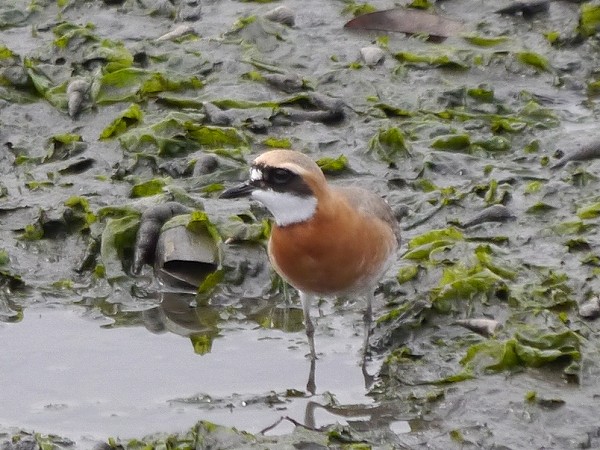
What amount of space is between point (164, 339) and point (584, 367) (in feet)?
10.1

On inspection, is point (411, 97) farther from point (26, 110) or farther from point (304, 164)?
point (304, 164)

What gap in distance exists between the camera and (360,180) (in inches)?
450

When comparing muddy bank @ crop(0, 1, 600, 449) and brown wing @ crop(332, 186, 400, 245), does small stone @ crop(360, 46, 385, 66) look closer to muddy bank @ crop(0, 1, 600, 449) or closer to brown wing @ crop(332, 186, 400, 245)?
muddy bank @ crop(0, 1, 600, 449)

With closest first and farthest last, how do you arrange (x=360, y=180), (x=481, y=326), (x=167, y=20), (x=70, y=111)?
(x=481, y=326)
(x=360, y=180)
(x=70, y=111)
(x=167, y=20)

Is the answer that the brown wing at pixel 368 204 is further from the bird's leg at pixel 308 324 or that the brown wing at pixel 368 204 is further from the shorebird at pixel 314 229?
the bird's leg at pixel 308 324

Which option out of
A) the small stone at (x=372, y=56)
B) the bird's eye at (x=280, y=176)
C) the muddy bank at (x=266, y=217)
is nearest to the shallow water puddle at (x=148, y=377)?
the muddy bank at (x=266, y=217)

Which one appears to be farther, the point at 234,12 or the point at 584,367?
the point at 234,12

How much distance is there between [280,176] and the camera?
8148 mm

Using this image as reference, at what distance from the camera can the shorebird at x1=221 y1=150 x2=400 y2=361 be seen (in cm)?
818

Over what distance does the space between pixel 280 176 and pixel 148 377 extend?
1.76 m

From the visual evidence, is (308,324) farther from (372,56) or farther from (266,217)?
(372,56)

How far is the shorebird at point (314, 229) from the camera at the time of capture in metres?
8.18

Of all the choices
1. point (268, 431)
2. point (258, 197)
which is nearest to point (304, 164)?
point (258, 197)

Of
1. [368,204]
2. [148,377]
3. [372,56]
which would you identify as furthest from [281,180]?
[372,56]
